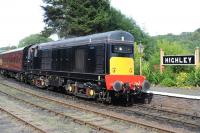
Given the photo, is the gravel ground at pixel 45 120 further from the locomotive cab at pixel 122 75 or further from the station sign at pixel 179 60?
the station sign at pixel 179 60

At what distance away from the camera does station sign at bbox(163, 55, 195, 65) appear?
20150 millimetres

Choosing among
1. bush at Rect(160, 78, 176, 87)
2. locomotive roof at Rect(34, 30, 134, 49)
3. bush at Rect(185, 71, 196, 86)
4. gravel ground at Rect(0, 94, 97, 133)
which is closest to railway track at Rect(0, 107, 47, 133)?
gravel ground at Rect(0, 94, 97, 133)

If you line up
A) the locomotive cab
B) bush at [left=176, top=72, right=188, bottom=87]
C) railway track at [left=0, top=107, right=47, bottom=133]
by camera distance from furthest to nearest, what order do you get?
bush at [left=176, top=72, right=188, bottom=87] → the locomotive cab → railway track at [left=0, top=107, right=47, bottom=133]

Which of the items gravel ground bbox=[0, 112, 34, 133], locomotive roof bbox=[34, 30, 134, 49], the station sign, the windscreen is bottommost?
gravel ground bbox=[0, 112, 34, 133]

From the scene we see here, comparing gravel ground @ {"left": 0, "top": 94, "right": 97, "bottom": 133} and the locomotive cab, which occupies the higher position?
the locomotive cab

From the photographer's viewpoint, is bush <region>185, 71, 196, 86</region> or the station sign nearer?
bush <region>185, 71, 196, 86</region>

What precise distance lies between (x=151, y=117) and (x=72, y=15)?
2878 cm

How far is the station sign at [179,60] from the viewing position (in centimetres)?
2015

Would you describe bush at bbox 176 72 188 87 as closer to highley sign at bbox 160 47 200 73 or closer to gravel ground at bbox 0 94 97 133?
highley sign at bbox 160 47 200 73

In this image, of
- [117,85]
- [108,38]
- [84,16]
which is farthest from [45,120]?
[84,16]

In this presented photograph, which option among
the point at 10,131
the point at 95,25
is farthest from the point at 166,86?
the point at 95,25

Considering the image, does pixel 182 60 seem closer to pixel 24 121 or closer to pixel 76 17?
pixel 24 121

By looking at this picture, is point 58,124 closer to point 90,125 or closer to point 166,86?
point 90,125

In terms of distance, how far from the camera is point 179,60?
20734mm
